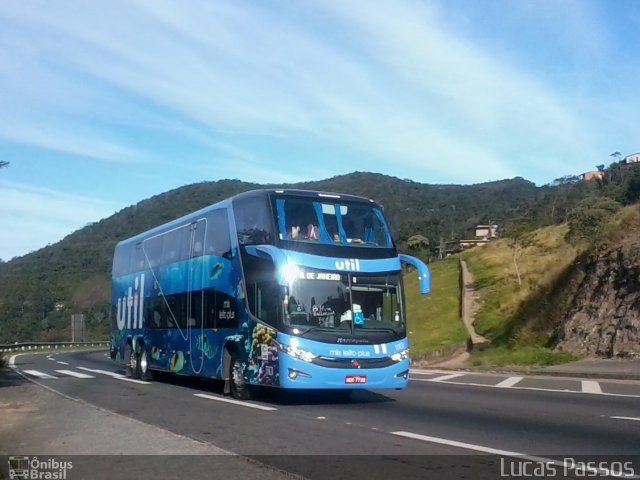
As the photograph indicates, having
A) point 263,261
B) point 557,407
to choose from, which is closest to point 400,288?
point 263,261

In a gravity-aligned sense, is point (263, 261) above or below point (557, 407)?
above

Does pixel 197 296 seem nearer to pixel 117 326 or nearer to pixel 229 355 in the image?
pixel 229 355

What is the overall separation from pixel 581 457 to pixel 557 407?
16.3 feet

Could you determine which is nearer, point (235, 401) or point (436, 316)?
point (235, 401)

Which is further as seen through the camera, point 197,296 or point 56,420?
point 197,296

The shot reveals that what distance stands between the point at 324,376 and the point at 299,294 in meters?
1.56

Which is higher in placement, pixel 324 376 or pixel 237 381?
pixel 324 376

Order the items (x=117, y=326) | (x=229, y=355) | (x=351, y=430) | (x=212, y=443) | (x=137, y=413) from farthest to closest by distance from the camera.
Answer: (x=117, y=326) < (x=229, y=355) < (x=137, y=413) < (x=351, y=430) < (x=212, y=443)

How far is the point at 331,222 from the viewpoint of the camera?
47.9 feet

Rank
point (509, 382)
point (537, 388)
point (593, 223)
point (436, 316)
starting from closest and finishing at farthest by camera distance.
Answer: point (537, 388) → point (509, 382) → point (593, 223) → point (436, 316)

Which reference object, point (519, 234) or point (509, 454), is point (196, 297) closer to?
point (509, 454)

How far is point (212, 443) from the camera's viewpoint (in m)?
9.62

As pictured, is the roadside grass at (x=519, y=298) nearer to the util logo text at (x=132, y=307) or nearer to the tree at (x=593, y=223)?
the tree at (x=593, y=223)

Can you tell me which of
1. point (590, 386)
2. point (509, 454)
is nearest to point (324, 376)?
point (509, 454)
